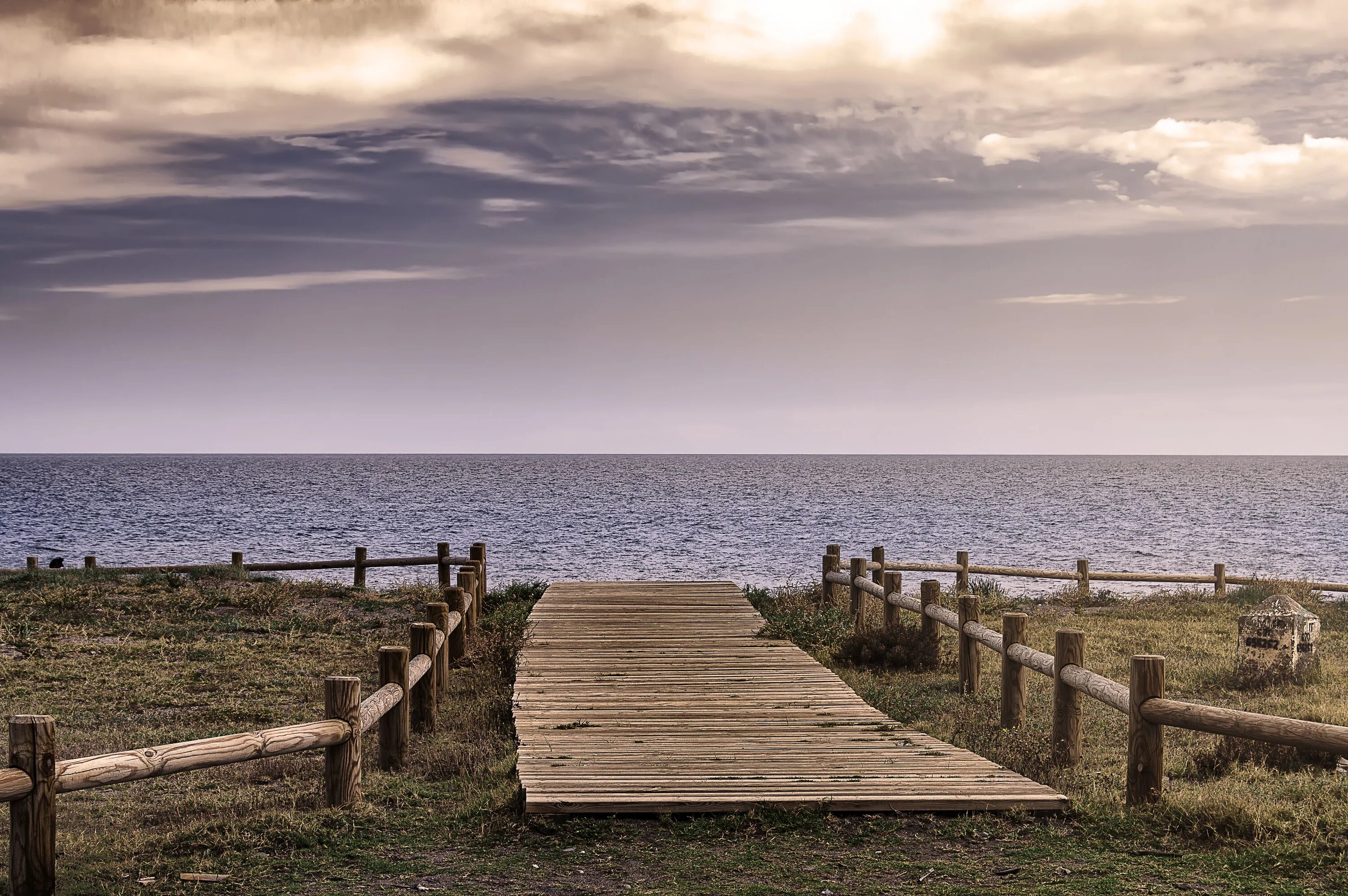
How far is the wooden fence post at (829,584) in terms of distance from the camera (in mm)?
20516

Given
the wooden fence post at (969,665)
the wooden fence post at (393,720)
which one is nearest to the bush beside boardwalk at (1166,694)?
the wooden fence post at (969,665)

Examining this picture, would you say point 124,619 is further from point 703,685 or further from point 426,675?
point 703,685

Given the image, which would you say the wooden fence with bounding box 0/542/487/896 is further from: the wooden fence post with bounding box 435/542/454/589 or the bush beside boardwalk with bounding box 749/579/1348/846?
the wooden fence post with bounding box 435/542/454/589

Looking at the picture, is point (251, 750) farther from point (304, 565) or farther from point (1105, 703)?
point (304, 565)

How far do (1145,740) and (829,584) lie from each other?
42.0ft

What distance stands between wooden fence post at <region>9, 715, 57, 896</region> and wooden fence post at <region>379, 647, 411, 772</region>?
3.39 metres

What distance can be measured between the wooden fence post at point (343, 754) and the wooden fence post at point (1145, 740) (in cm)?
545

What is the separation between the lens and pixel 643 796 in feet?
24.6

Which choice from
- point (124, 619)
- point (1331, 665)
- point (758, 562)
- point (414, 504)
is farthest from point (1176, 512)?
point (124, 619)

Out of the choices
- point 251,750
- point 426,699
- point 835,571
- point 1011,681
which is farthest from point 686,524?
point 251,750

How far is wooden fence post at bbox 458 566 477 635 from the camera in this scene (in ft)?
51.9

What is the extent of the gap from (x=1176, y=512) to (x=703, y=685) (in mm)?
78246

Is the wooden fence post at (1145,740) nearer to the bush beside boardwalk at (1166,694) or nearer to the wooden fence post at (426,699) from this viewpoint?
the bush beside boardwalk at (1166,694)

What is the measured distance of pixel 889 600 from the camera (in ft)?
50.9
